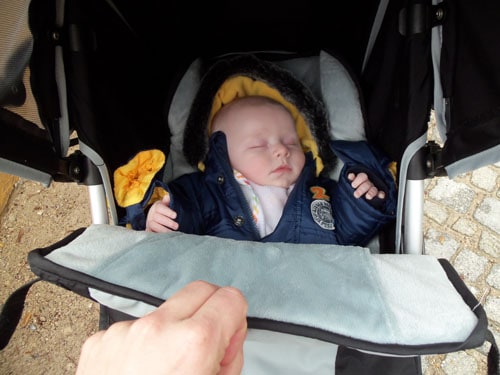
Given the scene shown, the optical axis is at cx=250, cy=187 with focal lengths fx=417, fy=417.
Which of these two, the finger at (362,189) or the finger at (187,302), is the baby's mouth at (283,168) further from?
the finger at (187,302)

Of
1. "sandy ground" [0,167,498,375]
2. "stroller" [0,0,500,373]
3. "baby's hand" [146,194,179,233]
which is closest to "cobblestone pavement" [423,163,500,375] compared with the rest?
"sandy ground" [0,167,498,375]

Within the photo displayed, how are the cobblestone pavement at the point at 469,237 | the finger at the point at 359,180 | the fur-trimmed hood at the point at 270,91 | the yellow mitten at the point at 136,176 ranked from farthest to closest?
the cobblestone pavement at the point at 469,237 < the fur-trimmed hood at the point at 270,91 < the finger at the point at 359,180 < the yellow mitten at the point at 136,176

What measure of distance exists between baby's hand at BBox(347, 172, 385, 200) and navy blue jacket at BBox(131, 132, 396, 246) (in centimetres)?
1

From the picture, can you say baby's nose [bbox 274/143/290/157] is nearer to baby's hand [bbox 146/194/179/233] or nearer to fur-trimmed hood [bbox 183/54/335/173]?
fur-trimmed hood [bbox 183/54/335/173]

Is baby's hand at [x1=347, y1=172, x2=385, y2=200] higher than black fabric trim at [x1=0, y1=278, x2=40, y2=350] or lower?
higher

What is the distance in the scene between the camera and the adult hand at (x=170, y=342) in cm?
39

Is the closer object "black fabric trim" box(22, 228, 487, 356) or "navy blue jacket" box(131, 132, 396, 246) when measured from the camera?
"black fabric trim" box(22, 228, 487, 356)

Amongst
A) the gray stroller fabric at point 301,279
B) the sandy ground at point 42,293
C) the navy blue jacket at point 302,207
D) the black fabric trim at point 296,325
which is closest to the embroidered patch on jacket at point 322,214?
the navy blue jacket at point 302,207

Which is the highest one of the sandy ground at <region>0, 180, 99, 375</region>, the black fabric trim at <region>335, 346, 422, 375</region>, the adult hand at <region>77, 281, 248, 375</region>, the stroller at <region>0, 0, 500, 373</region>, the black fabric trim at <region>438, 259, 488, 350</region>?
the stroller at <region>0, 0, 500, 373</region>

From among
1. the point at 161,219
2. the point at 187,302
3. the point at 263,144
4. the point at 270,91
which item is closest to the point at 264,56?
the point at 270,91

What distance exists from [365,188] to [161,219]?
56cm

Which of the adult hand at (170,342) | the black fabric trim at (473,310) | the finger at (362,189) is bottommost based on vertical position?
the black fabric trim at (473,310)

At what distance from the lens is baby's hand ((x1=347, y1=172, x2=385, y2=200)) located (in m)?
1.15

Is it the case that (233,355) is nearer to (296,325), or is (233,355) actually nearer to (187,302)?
(187,302)
